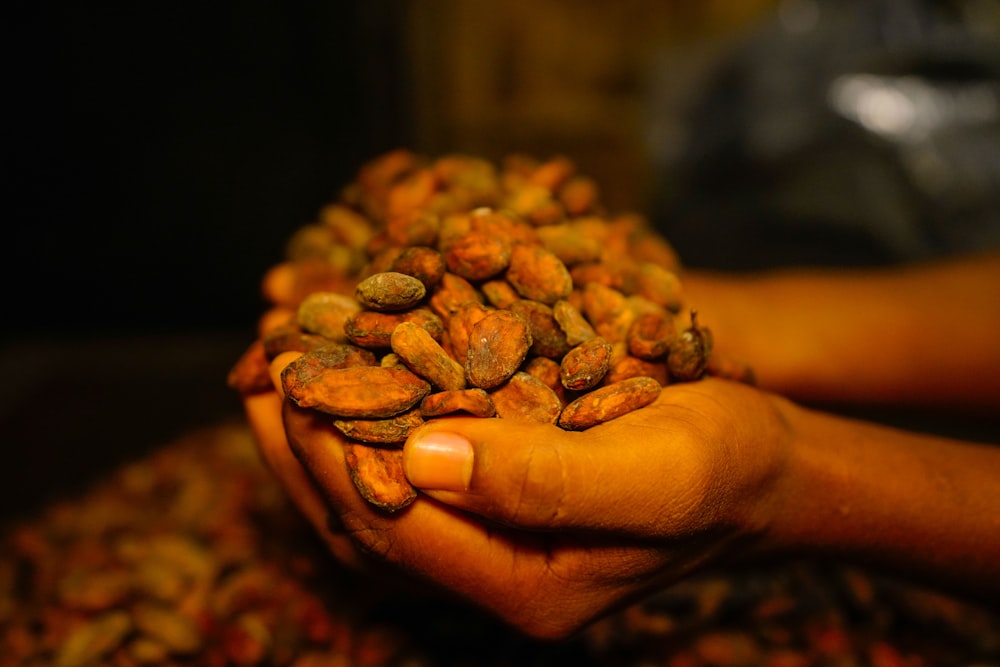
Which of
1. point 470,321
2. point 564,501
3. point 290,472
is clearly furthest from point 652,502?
point 290,472

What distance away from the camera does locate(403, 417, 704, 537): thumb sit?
462mm

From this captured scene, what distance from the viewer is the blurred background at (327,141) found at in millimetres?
1487

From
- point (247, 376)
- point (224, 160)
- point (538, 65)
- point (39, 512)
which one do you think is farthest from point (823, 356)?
point (538, 65)

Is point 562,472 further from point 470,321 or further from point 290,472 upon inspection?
point 290,472

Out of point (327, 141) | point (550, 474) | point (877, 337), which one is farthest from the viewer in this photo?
point (327, 141)

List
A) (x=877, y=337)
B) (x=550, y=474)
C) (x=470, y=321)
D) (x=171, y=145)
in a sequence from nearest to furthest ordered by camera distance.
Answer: (x=550, y=474), (x=470, y=321), (x=877, y=337), (x=171, y=145)

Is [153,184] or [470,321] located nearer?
[470,321]

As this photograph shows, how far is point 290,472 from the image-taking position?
0.65m

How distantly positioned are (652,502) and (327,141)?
159 cm

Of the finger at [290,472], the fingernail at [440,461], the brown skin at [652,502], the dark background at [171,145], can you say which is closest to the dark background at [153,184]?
the dark background at [171,145]

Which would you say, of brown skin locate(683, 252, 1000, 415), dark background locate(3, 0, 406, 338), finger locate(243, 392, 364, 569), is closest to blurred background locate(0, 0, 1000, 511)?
dark background locate(3, 0, 406, 338)

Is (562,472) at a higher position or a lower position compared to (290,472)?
higher

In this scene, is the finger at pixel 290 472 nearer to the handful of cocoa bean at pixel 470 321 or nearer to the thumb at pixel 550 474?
the handful of cocoa bean at pixel 470 321

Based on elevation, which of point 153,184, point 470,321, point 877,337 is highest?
point 470,321
